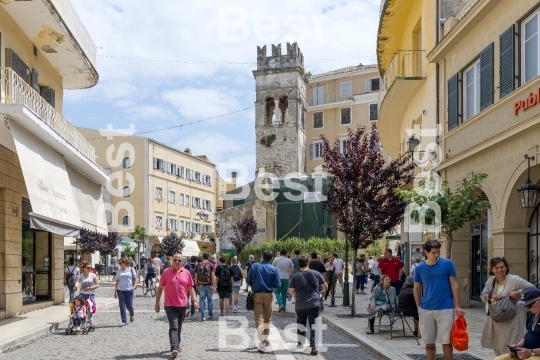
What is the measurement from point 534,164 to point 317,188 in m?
45.6

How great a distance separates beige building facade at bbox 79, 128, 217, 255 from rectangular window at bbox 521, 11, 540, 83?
167 ft

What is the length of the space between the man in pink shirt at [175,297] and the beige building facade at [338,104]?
183 feet

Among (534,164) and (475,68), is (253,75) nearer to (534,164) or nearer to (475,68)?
(475,68)

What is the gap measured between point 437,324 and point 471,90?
9.88 metres

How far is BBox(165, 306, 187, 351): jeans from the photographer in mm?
11469

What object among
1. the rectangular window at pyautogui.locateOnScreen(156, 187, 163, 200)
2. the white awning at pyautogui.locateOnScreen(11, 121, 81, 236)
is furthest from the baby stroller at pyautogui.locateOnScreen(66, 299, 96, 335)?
the rectangular window at pyautogui.locateOnScreen(156, 187, 163, 200)

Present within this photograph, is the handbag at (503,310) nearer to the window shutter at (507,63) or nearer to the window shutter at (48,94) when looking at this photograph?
the window shutter at (507,63)

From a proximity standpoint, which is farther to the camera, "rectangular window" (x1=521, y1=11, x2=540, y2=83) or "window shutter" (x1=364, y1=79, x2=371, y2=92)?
"window shutter" (x1=364, y1=79, x2=371, y2=92)

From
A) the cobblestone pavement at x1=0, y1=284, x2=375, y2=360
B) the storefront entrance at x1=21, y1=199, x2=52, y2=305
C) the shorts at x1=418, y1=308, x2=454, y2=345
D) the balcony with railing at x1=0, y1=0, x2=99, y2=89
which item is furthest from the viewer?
the storefront entrance at x1=21, y1=199, x2=52, y2=305

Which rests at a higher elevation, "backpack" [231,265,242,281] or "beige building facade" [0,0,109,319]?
"beige building facade" [0,0,109,319]

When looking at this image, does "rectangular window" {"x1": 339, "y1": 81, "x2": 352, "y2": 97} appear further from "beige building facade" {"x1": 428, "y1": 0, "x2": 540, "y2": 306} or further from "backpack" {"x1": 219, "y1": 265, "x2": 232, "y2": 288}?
"backpack" {"x1": 219, "y1": 265, "x2": 232, "y2": 288}

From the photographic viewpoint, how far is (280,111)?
67688 mm

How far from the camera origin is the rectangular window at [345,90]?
7000cm

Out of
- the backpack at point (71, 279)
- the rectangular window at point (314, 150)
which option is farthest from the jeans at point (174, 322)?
the rectangular window at point (314, 150)
